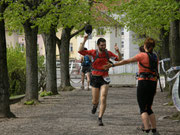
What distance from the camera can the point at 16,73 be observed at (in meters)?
20.3

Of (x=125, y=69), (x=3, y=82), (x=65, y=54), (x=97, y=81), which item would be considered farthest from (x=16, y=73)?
(x=125, y=69)

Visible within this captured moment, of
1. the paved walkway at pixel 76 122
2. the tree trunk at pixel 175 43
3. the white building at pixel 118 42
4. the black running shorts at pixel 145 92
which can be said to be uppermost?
the white building at pixel 118 42

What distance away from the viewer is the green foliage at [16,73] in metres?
20.3

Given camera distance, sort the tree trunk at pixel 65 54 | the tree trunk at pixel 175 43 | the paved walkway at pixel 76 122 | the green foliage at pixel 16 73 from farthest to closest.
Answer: the tree trunk at pixel 65 54
the green foliage at pixel 16 73
the tree trunk at pixel 175 43
the paved walkway at pixel 76 122

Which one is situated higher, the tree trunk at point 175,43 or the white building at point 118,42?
the white building at point 118,42

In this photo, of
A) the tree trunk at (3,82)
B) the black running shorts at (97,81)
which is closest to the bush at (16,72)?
the tree trunk at (3,82)

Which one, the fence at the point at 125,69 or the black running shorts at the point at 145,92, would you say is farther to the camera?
the fence at the point at 125,69

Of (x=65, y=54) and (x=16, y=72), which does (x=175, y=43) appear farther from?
(x=65, y=54)

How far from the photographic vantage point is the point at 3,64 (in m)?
11.4

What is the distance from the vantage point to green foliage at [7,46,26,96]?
2027cm

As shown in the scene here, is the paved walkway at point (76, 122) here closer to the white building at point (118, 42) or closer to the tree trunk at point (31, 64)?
the tree trunk at point (31, 64)

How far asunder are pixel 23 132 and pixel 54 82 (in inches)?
432

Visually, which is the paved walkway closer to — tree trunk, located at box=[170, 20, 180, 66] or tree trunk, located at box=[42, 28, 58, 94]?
tree trunk, located at box=[170, 20, 180, 66]

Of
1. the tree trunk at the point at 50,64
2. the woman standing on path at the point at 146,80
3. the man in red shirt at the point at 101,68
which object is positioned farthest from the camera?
the tree trunk at the point at 50,64
